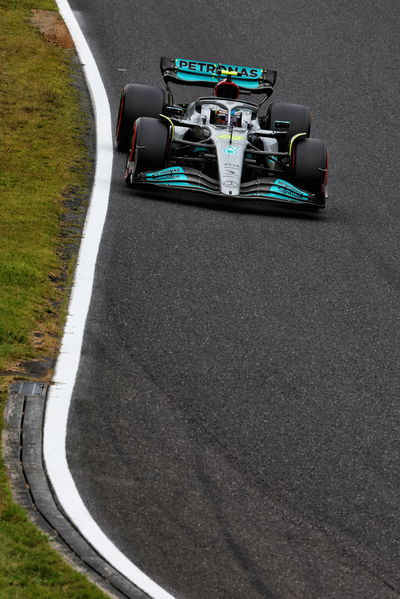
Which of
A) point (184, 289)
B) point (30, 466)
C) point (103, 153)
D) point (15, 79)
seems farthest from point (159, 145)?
point (30, 466)

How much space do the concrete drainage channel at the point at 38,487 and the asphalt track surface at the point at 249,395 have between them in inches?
7.6

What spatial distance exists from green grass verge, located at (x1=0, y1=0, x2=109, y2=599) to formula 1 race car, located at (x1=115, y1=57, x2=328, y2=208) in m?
0.71

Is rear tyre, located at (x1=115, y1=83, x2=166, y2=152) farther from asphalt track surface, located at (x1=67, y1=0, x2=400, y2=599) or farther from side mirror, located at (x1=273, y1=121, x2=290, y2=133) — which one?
side mirror, located at (x1=273, y1=121, x2=290, y2=133)

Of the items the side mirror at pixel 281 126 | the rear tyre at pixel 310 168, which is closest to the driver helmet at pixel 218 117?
the side mirror at pixel 281 126

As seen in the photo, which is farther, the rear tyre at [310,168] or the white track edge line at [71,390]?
the rear tyre at [310,168]

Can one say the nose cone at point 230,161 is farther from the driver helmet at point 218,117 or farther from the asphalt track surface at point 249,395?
the driver helmet at point 218,117

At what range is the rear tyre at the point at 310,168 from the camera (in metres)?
12.4

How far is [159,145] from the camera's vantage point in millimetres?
12227

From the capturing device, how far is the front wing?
12.0 m

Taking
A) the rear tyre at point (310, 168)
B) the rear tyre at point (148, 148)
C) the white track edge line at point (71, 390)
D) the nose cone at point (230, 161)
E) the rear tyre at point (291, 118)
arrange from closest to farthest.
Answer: the white track edge line at point (71, 390) → the nose cone at point (230, 161) → the rear tyre at point (148, 148) → the rear tyre at point (310, 168) → the rear tyre at point (291, 118)

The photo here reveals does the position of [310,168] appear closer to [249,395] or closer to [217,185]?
[217,185]

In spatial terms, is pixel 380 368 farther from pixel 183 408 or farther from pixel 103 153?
pixel 103 153

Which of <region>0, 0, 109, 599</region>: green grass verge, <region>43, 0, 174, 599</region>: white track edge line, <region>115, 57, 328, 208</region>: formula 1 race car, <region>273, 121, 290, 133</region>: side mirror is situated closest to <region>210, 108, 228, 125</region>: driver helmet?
<region>115, 57, 328, 208</region>: formula 1 race car

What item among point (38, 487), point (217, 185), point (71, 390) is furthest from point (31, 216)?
point (38, 487)
